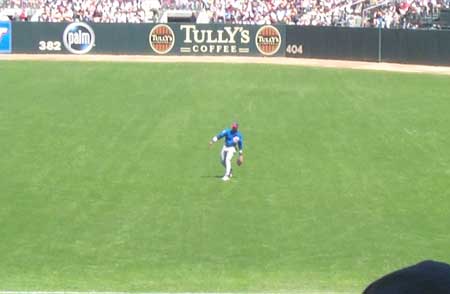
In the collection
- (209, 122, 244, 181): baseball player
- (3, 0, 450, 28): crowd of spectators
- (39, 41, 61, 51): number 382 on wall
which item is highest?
(3, 0, 450, 28): crowd of spectators

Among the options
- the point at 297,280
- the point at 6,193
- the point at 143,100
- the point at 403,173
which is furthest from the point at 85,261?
the point at 143,100

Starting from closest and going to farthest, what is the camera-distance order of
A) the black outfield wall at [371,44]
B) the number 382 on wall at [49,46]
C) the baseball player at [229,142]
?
the baseball player at [229,142], the black outfield wall at [371,44], the number 382 on wall at [49,46]

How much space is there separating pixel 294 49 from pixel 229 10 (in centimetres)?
710

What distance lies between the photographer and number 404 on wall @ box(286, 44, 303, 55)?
52625 mm

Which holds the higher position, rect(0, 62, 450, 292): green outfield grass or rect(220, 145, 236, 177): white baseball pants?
rect(220, 145, 236, 177): white baseball pants

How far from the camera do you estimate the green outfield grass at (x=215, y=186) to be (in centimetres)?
1608

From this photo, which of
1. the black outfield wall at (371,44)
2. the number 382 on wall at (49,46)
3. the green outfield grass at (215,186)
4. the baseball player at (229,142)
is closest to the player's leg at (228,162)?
→ the baseball player at (229,142)

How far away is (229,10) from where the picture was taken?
2298 inches

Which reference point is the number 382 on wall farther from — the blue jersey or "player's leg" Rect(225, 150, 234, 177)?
the blue jersey

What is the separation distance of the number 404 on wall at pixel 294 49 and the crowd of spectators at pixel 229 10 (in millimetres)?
2006

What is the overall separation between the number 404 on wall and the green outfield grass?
11.6 meters

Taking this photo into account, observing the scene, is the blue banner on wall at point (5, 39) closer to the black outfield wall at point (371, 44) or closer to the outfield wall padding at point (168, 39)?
the outfield wall padding at point (168, 39)

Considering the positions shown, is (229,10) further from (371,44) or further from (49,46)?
(371,44)

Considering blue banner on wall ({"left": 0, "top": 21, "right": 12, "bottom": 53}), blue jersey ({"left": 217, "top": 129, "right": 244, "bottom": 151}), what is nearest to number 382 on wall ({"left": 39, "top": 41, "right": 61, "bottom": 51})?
blue banner on wall ({"left": 0, "top": 21, "right": 12, "bottom": 53})
